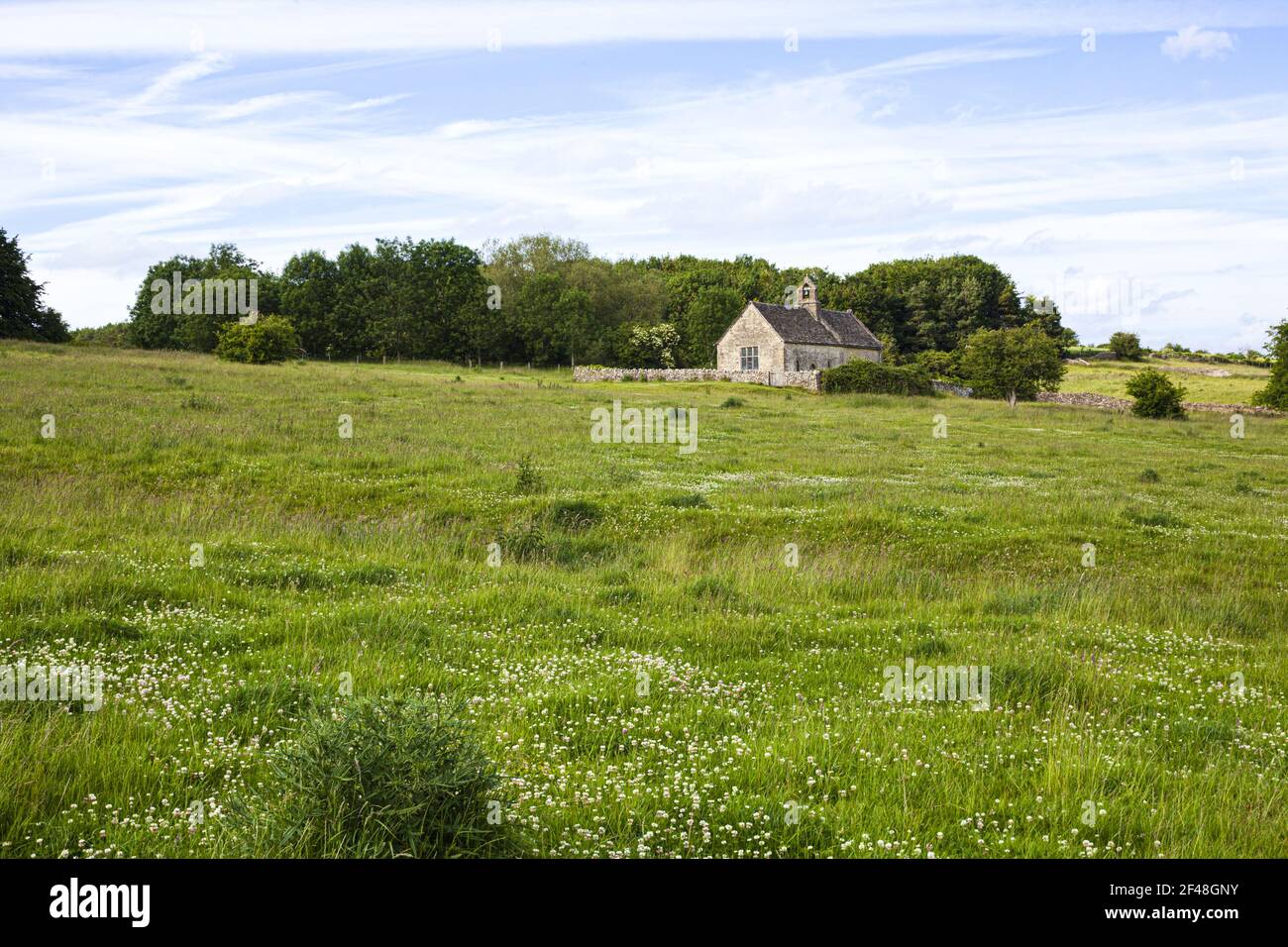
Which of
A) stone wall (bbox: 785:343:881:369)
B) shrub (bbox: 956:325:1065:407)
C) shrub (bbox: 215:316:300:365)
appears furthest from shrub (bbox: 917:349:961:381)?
shrub (bbox: 215:316:300:365)

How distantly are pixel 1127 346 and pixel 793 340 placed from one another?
6776cm

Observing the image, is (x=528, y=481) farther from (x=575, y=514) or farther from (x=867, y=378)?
(x=867, y=378)

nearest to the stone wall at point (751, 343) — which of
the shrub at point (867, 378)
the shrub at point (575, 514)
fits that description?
the shrub at point (867, 378)

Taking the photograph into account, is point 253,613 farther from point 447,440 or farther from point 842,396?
point 842,396

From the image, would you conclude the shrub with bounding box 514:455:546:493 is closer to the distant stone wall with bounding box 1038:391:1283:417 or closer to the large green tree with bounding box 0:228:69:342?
the distant stone wall with bounding box 1038:391:1283:417

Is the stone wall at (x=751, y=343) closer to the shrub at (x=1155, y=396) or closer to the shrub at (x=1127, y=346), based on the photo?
the shrub at (x=1155, y=396)

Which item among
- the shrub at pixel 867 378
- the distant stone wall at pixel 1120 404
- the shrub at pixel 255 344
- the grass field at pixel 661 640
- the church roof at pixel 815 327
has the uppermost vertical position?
the church roof at pixel 815 327

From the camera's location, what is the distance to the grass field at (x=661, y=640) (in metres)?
5.41

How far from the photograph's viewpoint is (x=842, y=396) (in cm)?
6169

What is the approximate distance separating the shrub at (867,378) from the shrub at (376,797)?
2683 inches

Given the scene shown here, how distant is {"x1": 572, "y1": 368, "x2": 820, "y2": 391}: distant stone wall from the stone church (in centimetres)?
155

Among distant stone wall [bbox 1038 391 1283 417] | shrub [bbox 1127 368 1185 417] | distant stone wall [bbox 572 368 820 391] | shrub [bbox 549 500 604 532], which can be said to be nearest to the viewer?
shrub [bbox 549 500 604 532]

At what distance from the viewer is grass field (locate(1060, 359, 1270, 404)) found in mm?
82188
